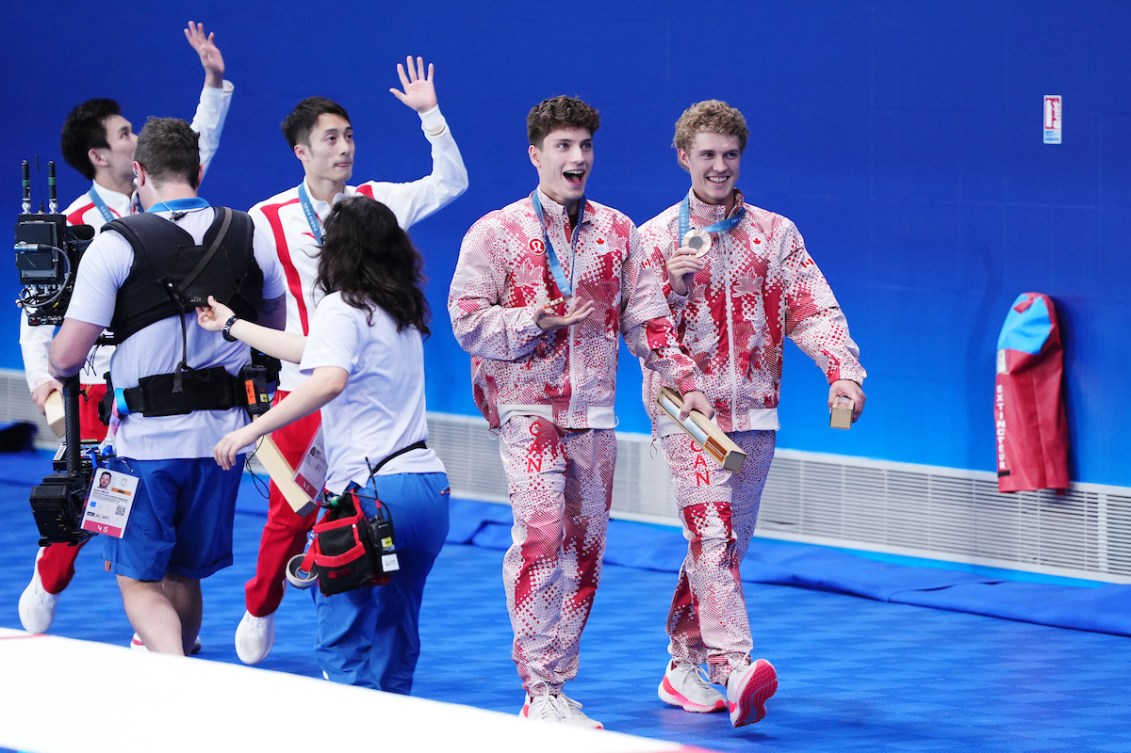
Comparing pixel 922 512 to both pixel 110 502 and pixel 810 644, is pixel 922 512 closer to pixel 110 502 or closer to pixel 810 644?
pixel 810 644

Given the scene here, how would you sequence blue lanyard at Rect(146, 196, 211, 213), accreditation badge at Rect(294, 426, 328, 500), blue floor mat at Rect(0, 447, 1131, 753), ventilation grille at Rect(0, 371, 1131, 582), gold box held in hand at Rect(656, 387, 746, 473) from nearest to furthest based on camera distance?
1. accreditation badge at Rect(294, 426, 328, 500)
2. blue lanyard at Rect(146, 196, 211, 213)
3. gold box held in hand at Rect(656, 387, 746, 473)
4. blue floor mat at Rect(0, 447, 1131, 753)
5. ventilation grille at Rect(0, 371, 1131, 582)

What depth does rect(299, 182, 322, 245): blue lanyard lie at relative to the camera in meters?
6.19

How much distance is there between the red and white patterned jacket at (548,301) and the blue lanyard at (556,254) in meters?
0.01

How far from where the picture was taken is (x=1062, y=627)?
7.02m

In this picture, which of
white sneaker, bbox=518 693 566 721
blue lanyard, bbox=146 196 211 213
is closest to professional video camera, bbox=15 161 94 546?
blue lanyard, bbox=146 196 211 213

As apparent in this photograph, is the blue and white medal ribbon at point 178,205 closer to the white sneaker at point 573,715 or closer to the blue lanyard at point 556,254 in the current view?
the blue lanyard at point 556,254

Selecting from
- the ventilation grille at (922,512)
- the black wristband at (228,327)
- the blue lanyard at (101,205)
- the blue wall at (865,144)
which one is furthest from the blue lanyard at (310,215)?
the blue wall at (865,144)

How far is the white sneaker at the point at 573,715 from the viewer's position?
209 inches

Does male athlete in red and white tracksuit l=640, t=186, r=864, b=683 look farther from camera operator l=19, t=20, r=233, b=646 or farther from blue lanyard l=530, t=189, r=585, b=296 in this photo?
camera operator l=19, t=20, r=233, b=646

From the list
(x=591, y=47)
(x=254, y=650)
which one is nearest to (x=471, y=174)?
(x=591, y=47)

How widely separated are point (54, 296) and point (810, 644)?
2864 millimetres

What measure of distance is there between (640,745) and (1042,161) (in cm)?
542

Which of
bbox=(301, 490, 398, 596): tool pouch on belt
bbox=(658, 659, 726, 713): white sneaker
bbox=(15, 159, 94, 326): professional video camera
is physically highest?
bbox=(15, 159, 94, 326): professional video camera

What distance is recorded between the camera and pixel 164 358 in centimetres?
521
